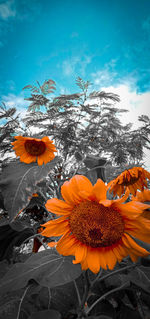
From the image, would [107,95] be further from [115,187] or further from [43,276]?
[43,276]

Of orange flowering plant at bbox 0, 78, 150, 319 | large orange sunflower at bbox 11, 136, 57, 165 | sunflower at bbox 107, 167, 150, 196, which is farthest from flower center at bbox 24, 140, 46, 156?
sunflower at bbox 107, 167, 150, 196

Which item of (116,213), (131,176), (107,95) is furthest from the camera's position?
(107,95)

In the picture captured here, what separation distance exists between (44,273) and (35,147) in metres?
0.66

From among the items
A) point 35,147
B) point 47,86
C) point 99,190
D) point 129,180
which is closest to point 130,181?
point 129,180

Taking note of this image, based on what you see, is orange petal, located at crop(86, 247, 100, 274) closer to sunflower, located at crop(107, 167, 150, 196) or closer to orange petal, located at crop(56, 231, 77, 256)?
orange petal, located at crop(56, 231, 77, 256)

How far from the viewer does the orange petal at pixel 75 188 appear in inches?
13.2

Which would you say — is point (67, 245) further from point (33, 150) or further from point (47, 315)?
point (33, 150)

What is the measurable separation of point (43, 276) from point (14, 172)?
1.47ft

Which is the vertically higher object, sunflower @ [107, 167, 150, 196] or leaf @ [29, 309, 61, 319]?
sunflower @ [107, 167, 150, 196]

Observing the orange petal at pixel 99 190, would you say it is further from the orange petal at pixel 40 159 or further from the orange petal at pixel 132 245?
the orange petal at pixel 40 159

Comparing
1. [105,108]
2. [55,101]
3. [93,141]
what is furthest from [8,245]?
[105,108]

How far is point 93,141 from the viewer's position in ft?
7.38

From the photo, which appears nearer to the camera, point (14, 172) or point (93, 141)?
point (14, 172)

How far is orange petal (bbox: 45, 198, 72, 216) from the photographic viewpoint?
35 centimetres
